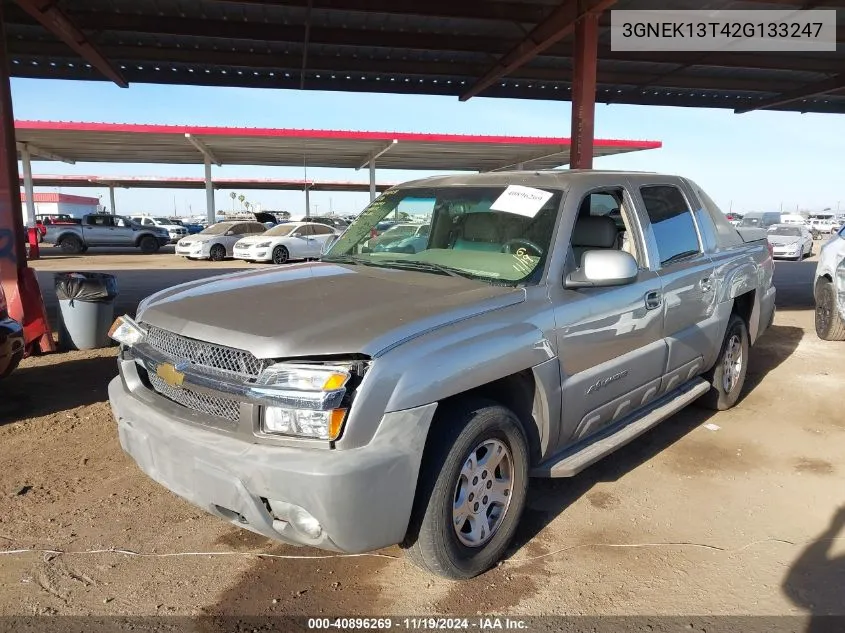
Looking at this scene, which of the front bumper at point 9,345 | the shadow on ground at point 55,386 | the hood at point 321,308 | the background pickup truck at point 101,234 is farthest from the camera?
the background pickup truck at point 101,234

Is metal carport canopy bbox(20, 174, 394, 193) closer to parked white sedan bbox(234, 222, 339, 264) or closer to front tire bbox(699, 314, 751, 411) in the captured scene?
parked white sedan bbox(234, 222, 339, 264)

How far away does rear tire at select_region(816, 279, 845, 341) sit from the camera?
7672 mm

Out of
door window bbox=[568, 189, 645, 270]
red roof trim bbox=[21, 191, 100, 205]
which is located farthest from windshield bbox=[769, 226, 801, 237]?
red roof trim bbox=[21, 191, 100, 205]

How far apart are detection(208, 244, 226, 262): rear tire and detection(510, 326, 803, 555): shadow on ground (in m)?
19.4

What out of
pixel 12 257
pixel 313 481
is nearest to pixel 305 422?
pixel 313 481

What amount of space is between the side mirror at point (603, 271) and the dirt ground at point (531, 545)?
1.33 m

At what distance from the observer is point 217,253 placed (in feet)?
73.4

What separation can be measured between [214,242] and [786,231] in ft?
68.1

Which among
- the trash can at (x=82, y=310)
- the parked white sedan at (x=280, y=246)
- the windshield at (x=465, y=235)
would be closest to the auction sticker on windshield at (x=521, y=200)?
the windshield at (x=465, y=235)

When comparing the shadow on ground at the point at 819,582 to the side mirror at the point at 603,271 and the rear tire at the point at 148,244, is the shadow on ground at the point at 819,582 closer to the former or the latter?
the side mirror at the point at 603,271

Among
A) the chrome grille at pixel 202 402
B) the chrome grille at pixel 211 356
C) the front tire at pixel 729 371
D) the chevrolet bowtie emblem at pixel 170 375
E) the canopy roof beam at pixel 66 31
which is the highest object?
the canopy roof beam at pixel 66 31

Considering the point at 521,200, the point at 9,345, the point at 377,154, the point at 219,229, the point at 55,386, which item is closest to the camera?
the point at 521,200

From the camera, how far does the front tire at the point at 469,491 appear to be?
2.53 m

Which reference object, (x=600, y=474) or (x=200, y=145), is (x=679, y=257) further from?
(x=200, y=145)
